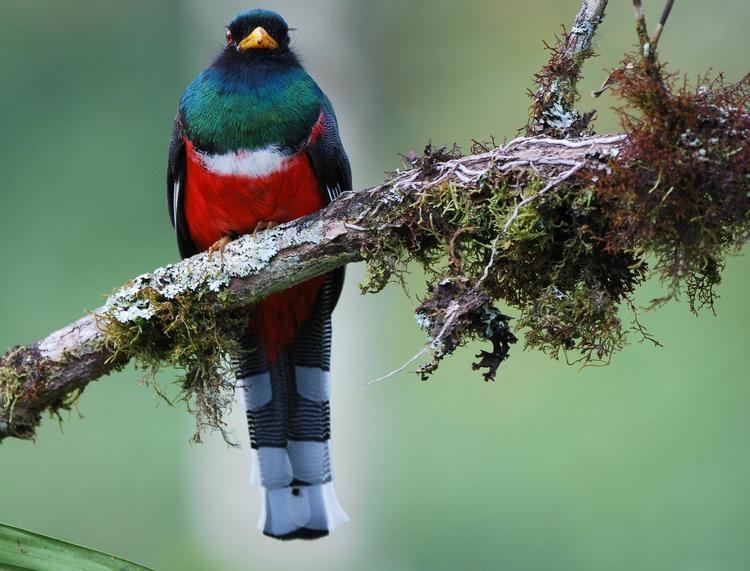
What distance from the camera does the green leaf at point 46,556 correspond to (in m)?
2.88

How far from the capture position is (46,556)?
114 inches

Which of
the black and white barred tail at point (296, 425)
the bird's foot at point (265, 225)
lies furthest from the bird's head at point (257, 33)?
the black and white barred tail at point (296, 425)

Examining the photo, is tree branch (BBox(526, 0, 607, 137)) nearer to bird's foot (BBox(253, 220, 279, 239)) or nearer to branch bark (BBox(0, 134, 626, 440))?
branch bark (BBox(0, 134, 626, 440))

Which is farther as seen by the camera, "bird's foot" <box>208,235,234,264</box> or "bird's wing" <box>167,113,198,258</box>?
"bird's wing" <box>167,113,198,258</box>

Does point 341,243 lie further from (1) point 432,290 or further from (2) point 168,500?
(2) point 168,500

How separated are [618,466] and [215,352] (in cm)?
507

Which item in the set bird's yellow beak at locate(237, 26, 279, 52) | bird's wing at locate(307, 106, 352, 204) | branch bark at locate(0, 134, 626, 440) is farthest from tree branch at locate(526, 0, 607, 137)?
bird's yellow beak at locate(237, 26, 279, 52)

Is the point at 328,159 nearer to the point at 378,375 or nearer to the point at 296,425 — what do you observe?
the point at 296,425

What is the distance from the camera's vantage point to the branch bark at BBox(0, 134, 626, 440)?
3.21m

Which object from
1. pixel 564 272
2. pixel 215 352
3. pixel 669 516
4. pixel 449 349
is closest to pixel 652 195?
pixel 564 272

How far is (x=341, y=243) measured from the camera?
11.4 feet

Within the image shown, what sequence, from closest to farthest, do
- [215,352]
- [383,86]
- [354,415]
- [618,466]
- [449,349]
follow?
1. [449,349]
2. [215,352]
3. [618,466]
4. [354,415]
5. [383,86]

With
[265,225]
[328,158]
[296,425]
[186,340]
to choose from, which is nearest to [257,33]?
[328,158]

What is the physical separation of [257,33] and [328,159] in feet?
2.29
